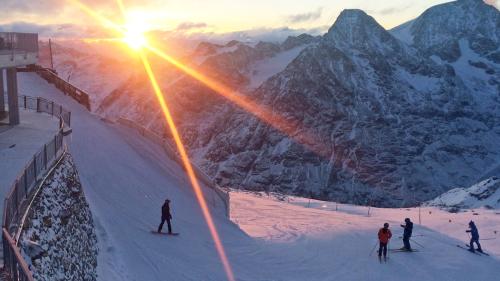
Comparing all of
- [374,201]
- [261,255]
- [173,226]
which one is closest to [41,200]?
[173,226]

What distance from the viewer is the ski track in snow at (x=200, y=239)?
22619 millimetres

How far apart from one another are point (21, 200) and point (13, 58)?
1541 centimetres

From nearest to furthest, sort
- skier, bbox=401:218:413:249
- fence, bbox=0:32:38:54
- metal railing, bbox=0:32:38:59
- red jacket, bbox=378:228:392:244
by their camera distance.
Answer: red jacket, bbox=378:228:392:244
skier, bbox=401:218:413:249
metal railing, bbox=0:32:38:59
fence, bbox=0:32:38:54

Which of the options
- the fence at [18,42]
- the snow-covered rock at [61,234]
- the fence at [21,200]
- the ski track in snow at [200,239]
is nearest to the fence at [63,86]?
the ski track in snow at [200,239]

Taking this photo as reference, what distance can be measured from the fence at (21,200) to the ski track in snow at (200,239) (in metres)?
3.59

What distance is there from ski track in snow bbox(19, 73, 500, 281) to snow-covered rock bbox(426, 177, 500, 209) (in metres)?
38.3

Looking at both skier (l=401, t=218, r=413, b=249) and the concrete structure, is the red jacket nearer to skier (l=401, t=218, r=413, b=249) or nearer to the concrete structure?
skier (l=401, t=218, r=413, b=249)

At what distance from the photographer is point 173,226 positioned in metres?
28.2

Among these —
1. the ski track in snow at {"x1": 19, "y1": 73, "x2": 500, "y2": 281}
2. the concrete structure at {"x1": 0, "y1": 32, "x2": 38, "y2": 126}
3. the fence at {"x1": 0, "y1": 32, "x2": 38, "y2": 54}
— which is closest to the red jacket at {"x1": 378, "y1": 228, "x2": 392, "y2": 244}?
the ski track in snow at {"x1": 19, "y1": 73, "x2": 500, "y2": 281}

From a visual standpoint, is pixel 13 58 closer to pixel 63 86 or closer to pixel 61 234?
pixel 61 234

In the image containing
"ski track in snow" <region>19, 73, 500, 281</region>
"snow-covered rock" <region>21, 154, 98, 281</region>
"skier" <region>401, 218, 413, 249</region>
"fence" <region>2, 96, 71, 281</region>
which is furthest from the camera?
"skier" <region>401, 218, 413, 249</region>

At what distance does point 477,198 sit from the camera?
82062 mm

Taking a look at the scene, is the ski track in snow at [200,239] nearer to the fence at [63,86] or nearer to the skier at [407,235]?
the skier at [407,235]

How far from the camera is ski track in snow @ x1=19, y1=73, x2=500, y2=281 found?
2262cm
